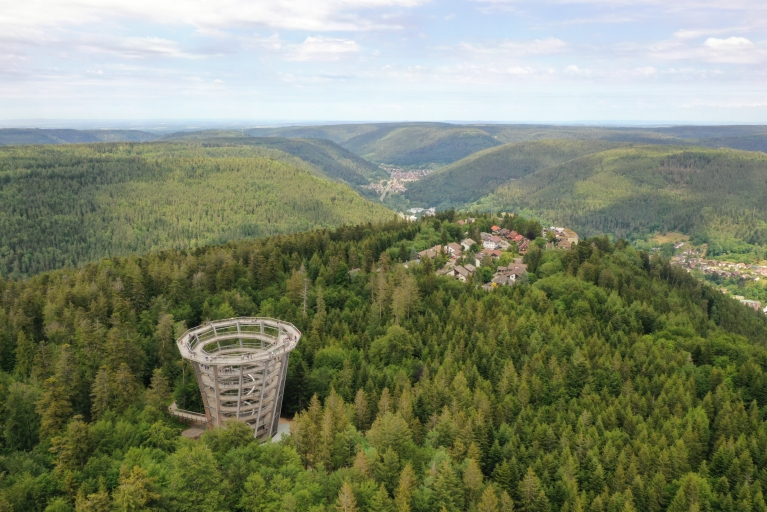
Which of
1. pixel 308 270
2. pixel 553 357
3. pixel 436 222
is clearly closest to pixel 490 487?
pixel 553 357

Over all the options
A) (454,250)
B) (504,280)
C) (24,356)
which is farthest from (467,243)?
(24,356)

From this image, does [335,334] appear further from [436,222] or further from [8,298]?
[436,222]

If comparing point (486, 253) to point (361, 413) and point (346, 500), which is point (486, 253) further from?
point (346, 500)

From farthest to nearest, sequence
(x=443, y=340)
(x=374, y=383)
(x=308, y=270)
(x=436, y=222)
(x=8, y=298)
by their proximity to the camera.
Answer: (x=436, y=222), (x=308, y=270), (x=8, y=298), (x=443, y=340), (x=374, y=383)

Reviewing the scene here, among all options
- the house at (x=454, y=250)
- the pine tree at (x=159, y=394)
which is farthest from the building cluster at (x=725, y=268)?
the pine tree at (x=159, y=394)

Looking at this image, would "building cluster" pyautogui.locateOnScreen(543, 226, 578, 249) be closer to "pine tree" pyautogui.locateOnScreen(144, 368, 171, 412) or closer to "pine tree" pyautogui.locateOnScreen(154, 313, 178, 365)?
"pine tree" pyautogui.locateOnScreen(154, 313, 178, 365)

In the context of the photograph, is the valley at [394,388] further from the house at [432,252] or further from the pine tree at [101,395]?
the house at [432,252]

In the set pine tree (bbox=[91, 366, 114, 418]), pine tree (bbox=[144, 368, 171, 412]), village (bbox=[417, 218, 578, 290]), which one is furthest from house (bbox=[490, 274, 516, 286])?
pine tree (bbox=[91, 366, 114, 418])
